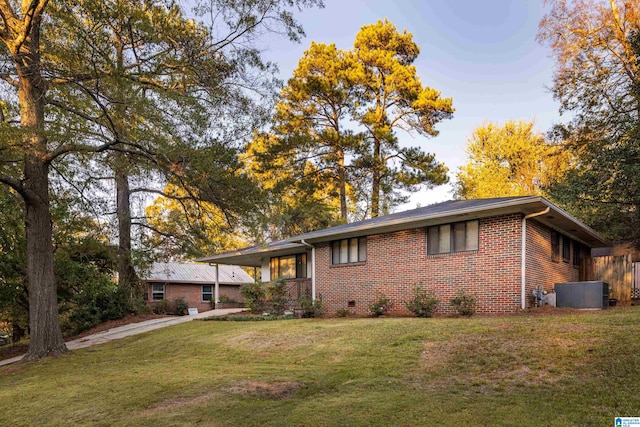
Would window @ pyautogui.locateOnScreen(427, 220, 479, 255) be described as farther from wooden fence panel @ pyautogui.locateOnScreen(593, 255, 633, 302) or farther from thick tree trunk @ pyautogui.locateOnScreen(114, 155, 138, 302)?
thick tree trunk @ pyautogui.locateOnScreen(114, 155, 138, 302)

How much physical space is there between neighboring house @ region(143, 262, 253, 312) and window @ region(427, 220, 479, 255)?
687 inches

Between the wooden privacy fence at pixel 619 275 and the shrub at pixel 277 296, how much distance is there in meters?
11.1

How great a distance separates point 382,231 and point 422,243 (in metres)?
1.52

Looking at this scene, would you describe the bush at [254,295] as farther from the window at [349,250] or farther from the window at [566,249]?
the window at [566,249]

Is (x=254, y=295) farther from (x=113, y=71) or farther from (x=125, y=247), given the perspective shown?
(x=113, y=71)

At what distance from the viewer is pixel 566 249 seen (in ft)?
47.5

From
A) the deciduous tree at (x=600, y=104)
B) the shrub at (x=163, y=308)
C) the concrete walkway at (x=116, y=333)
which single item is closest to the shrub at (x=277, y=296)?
the concrete walkway at (x=116, y=333)

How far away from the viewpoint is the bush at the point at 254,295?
17.4 metres

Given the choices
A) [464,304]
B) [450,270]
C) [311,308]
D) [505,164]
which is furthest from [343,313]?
[505,164]

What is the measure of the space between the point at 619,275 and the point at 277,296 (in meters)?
11.7

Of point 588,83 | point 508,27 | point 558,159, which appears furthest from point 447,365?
point 558,159

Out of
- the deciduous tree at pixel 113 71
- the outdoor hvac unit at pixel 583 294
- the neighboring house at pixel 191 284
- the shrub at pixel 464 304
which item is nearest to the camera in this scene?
the deciduous tree at pixel 113 71

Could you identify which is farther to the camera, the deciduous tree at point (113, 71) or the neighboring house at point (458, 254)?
the neighboring house at point (458, 254)

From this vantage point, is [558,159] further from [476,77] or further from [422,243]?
[422,243]
